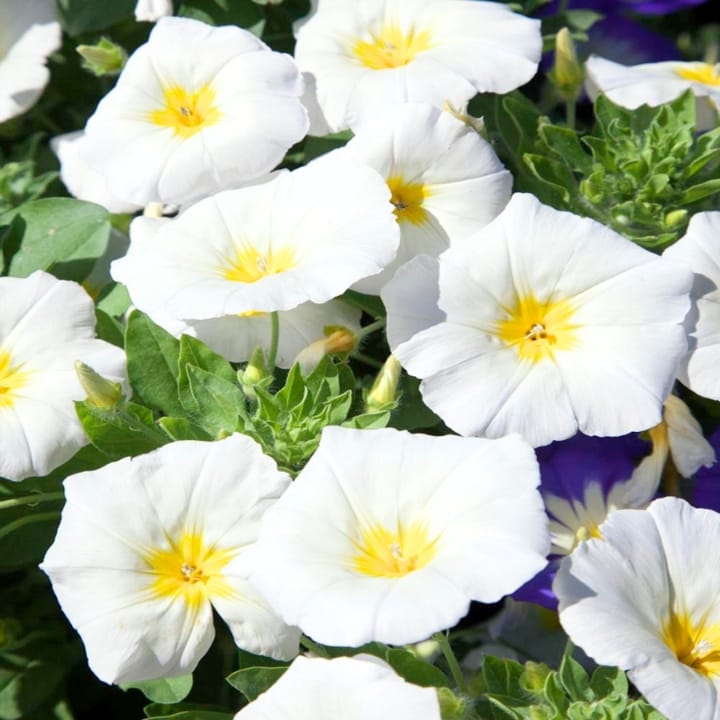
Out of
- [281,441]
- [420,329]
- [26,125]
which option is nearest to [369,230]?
[420,329]

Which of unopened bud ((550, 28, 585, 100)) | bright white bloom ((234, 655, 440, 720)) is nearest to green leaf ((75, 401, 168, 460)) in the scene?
bright white bloom ((234, 655, 440, 720))

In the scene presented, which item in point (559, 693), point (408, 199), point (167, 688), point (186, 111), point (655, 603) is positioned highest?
point (186, 111)

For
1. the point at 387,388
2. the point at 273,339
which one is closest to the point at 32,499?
the point at 273,339

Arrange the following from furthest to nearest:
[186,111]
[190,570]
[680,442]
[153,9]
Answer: [153,9]
[186,111]
[680,442]
[190,570]

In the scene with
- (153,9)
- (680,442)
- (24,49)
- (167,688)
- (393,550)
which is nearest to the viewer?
(393,550)

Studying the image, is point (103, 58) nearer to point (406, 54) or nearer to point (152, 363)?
point (406, 54)

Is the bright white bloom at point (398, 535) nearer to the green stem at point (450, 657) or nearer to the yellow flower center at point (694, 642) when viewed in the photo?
the green stem at point (450, 657)

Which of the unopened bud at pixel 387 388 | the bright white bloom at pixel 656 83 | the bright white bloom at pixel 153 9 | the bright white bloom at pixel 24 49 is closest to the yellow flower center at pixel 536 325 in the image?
the unopened bud at pixel 387 388

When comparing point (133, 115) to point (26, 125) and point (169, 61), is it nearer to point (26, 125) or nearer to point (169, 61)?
point (169, 61)
